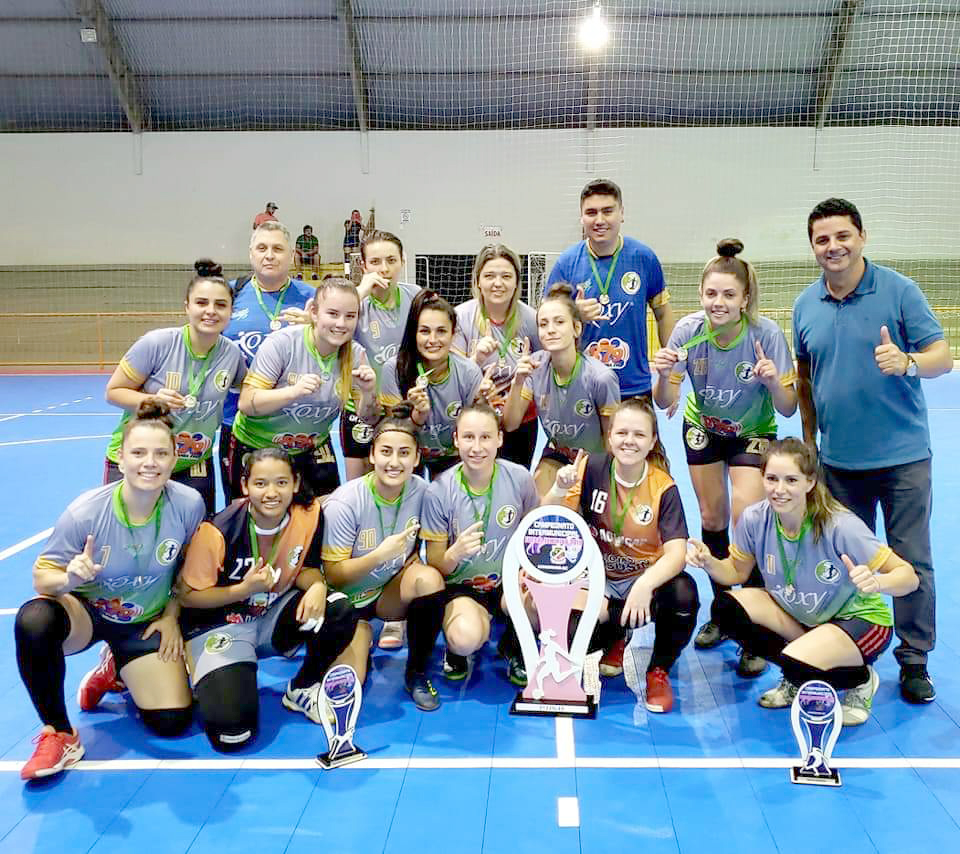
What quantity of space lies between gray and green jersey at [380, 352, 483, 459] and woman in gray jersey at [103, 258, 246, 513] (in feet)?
2.46

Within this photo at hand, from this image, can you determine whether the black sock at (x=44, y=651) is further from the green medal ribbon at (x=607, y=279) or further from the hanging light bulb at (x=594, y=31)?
the hanging light bulb at (x=594, y=31)

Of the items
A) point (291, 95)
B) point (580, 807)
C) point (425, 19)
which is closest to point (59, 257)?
point (291, 95)

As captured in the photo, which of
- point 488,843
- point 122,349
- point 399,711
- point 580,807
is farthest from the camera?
point 122,349

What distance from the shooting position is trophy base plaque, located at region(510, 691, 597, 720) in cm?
331

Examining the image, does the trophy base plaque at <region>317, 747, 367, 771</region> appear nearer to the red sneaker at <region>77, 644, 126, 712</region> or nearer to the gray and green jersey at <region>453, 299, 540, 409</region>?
the red sneaker at <region>77, 644, 126, 712</region>

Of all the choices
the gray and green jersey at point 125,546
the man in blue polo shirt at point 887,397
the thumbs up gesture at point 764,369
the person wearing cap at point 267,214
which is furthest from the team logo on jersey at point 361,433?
the person wearing cap at point 267,214

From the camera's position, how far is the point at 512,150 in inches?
629

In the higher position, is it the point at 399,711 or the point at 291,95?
the point at 291,95

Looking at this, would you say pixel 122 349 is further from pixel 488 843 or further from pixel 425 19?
pixel 488 843

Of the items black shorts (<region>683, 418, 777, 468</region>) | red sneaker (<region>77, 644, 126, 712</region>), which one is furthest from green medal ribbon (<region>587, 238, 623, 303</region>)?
red sneaker (<region>77, 644, 126, 712</region>)

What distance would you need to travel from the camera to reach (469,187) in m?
16.5

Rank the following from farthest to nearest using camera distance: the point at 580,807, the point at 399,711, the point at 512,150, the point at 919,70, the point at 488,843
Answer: the point at 512,150
the point at 919,70
the point at 399,711
the point at 580,807
the point at 488,843

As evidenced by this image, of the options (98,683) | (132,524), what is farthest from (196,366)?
(98,683)

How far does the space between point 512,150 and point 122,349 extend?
8724mm
